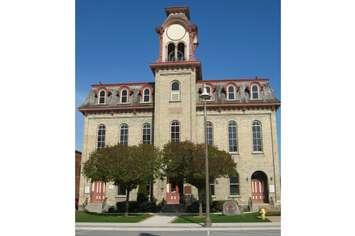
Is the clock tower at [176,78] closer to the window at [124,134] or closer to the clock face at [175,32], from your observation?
the clock face at [175,32]

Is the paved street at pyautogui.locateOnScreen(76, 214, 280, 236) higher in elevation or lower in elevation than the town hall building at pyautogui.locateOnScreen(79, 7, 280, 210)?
lower

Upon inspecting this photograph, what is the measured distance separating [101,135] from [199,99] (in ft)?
31.0

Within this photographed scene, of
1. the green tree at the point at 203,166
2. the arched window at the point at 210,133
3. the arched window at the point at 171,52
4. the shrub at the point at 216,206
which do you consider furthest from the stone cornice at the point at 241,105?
the shrub at the point at 216,206

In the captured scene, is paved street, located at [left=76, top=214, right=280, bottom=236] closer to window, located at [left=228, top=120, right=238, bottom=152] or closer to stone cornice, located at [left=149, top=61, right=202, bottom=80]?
window, located at [left=228, top=120, right=238, bottom=152]

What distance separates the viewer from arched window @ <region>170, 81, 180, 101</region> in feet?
108

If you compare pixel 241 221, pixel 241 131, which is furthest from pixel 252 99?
pixel 241 221

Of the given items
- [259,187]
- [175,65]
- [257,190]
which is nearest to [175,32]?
[175,65]

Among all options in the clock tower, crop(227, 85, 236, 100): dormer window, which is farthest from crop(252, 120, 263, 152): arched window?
the clock tower

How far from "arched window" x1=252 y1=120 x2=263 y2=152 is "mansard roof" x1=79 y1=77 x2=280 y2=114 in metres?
1.57

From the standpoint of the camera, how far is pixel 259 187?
104 ft

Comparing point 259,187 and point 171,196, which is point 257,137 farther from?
point 171,196

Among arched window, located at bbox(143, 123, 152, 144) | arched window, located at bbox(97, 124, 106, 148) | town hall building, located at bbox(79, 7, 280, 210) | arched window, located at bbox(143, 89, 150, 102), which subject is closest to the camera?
town hall building, located at bbox(79, 7, 280, 210)

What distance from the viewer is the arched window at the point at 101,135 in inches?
1336
